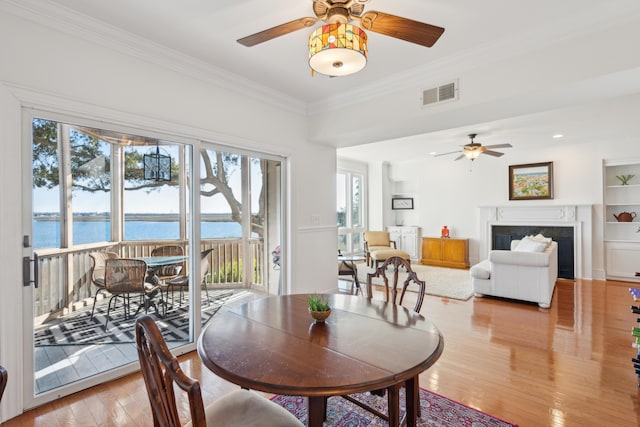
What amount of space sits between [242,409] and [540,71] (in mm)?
2973

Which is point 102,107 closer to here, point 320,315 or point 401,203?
point 320,315

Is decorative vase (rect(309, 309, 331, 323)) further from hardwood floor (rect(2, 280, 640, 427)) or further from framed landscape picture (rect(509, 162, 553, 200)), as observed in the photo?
framed landscape picture (rect(509, 162, 553, 200))

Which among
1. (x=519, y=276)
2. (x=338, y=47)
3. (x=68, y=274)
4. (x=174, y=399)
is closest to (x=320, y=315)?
(x=174, y=399)

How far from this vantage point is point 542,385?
237cm

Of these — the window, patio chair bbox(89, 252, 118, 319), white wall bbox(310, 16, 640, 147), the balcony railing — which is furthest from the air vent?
the window

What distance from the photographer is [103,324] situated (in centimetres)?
256

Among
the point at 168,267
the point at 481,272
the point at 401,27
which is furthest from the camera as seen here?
the point at 481,272

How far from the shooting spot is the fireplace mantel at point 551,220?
19.9ft

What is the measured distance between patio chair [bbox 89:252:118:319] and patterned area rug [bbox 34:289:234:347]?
98mm

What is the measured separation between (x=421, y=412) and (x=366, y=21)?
2.42 m

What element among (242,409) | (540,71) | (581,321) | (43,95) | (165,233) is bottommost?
(581,321)

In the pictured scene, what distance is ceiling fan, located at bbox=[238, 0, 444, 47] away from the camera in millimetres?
1701

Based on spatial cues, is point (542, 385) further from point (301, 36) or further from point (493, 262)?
point (301, 36)

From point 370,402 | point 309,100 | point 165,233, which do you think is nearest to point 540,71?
point 309,100
